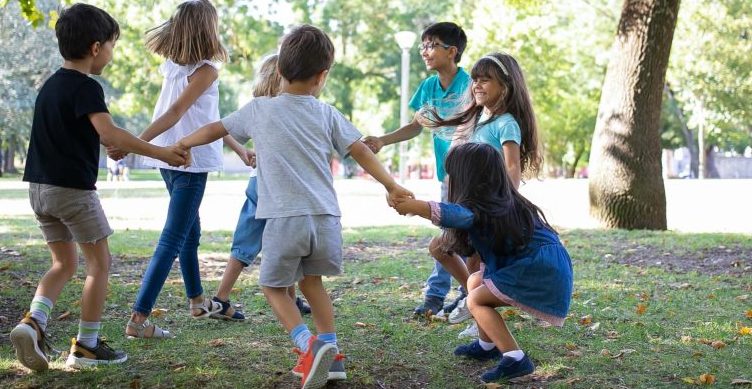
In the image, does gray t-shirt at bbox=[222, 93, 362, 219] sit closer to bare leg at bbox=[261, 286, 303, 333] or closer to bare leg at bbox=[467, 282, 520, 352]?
bare leg at bbox=[261, 286, 303, 333]

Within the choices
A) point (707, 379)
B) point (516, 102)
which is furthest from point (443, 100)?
point (707, 379)

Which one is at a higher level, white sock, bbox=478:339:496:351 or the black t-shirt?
the black t-shirt

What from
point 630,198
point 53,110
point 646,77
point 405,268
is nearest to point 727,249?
point 630,198

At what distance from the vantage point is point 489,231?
4086 mm

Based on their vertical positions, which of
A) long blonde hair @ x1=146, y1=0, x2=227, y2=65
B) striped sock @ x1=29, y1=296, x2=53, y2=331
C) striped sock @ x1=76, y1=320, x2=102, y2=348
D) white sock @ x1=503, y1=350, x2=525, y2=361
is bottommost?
white sock @ x1=503, y1=350, x2=525, y2=361

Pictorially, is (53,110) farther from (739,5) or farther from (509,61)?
(739,5)

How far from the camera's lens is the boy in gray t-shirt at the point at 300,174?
3.98 metres

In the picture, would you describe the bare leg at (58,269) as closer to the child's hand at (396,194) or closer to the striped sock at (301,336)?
the striped sock at (301,336)

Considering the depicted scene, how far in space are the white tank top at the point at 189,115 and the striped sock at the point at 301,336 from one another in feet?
4.59

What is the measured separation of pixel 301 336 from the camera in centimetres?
399

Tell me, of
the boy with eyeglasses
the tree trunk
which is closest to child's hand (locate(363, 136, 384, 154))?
the boy with eyeglasses

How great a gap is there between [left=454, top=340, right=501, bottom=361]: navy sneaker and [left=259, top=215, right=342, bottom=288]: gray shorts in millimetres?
969

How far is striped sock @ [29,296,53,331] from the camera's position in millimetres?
4289

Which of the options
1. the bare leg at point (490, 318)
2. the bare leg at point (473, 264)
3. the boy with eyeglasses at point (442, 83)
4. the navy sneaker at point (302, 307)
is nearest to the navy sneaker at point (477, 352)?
the bare leg at point (490, 318)
